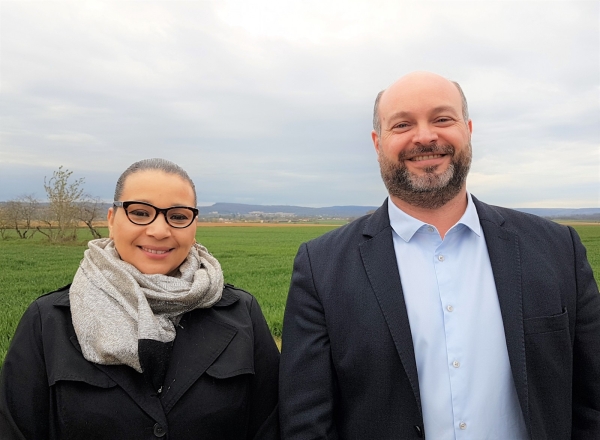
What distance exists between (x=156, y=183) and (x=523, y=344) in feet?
6.25

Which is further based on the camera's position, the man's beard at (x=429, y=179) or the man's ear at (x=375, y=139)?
Result: the man's ear at (x=375, y=139)

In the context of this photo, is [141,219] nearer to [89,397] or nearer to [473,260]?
[89,397]

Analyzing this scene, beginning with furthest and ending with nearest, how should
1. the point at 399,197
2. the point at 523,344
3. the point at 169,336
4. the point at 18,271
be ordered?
1. the point at 18,271
2. the point at 399,197
3. the point at 169,336
4. the point at 523,344

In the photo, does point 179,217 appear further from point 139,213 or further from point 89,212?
point 89,212

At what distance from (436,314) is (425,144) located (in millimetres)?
840

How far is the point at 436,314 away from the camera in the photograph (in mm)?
2242

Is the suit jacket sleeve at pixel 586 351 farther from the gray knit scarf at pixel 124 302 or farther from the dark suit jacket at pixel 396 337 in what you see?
the gray knit scarf at pixel 124 302

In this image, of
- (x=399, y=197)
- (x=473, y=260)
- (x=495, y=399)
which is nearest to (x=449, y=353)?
(x=495, y=399)

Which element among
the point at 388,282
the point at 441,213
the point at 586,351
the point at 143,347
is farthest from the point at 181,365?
the point at 586,351

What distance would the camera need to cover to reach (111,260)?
233cm

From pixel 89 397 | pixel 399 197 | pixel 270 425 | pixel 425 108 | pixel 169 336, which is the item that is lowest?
pixel 270 425

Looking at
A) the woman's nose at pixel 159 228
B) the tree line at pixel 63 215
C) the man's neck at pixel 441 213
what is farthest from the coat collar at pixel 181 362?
the tree line at pixel 63 215

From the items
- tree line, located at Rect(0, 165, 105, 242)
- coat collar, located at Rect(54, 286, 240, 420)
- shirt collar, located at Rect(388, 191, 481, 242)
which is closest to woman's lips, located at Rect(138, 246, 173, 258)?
coat collar, located at Rect(54, 286, 240, 420)

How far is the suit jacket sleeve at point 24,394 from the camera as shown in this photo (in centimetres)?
216
